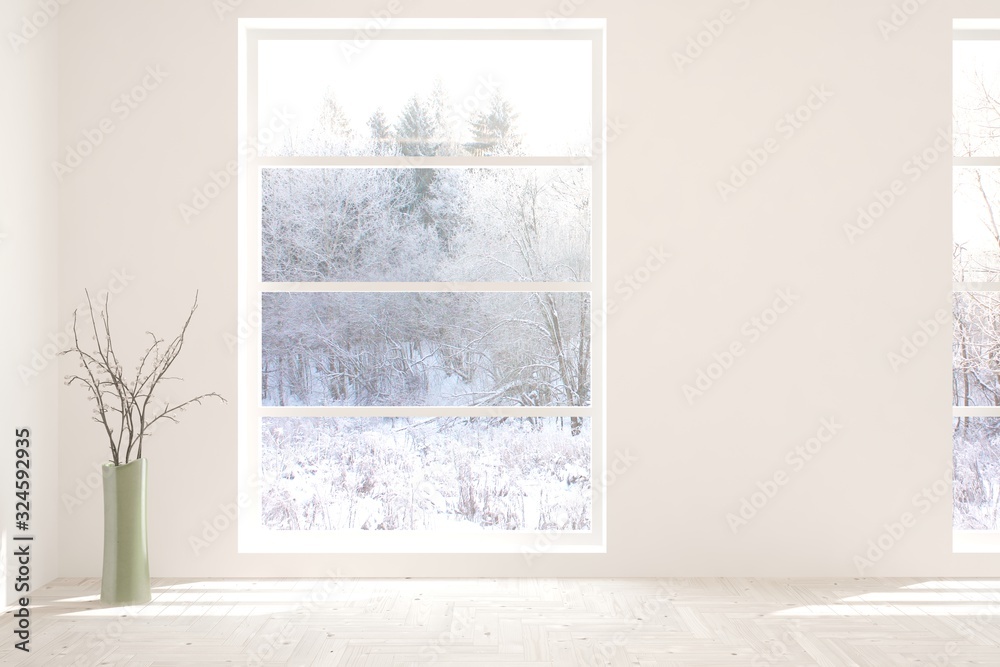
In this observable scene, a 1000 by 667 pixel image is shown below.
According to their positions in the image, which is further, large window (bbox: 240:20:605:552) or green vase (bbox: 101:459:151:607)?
large window (bbox: 240:20:605:552)

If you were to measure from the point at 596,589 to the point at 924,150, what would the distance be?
2661 millimetres

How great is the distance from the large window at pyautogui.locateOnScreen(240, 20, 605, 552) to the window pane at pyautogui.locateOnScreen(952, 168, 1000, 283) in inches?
73.3

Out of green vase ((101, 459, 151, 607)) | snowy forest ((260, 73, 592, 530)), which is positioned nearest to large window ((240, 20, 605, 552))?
snowy forest ((260, 73, 592, 530))

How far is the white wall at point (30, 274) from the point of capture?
3258 millimetres

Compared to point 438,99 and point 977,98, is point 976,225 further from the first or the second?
point 438,99

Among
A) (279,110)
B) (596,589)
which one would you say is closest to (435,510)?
(596,589)

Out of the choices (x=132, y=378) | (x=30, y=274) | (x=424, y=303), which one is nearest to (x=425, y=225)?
(x=424, y=303)

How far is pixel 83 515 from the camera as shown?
359 cm

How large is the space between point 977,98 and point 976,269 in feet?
2.89

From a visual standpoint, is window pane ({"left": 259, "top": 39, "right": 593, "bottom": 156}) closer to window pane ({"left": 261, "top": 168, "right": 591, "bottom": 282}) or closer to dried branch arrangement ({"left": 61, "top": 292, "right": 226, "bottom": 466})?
window pane ({"left": 261, "top": 168, "right": 591, "bottom": 282})

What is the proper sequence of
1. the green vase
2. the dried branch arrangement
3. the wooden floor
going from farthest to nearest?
the dried branch arrangement, the green vase, the wooden floor

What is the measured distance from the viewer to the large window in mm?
3734

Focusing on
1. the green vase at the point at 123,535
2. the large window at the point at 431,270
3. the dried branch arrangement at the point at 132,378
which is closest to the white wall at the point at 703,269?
the dried branch arrangement at the point at 132,378

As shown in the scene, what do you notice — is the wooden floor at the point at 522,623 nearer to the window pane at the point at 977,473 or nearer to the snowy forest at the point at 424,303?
the window pane at the point at 977,473
